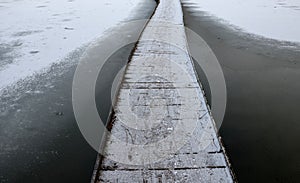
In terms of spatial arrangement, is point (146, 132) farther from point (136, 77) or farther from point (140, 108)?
point (136, 77)

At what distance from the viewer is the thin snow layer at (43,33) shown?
545 centimetres

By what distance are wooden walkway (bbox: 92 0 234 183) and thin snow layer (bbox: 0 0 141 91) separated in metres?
1.93

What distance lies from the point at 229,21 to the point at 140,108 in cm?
729

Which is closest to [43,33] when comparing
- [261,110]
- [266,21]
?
[261,110]

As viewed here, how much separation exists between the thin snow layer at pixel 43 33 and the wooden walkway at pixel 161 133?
1.93 metres

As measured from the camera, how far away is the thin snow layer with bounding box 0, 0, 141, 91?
17.9ft

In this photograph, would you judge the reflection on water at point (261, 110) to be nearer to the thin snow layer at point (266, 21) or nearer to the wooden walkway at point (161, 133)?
the wooden walkway at point (161, 133)

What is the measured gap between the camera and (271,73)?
5117 mm

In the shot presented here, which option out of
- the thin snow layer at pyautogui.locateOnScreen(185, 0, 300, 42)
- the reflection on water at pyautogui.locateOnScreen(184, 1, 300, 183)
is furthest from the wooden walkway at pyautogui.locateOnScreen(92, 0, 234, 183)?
the thin snow layer at pyautogui.locateOnScreen(185, 0, 300, 42)

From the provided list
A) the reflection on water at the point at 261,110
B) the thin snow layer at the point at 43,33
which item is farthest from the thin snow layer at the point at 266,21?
the thin snow layer at the point at 43,33

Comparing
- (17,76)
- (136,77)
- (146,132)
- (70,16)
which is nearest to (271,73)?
(136,77)

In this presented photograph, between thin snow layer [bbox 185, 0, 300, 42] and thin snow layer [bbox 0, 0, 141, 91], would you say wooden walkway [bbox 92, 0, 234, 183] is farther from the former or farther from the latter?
thin snow layer [bbox 185, 0, 300, 42]

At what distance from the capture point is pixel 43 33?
790cm

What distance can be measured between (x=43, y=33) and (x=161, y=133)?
6.00 metres
